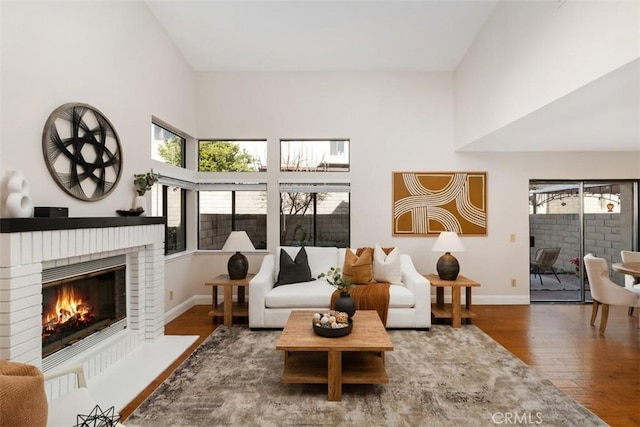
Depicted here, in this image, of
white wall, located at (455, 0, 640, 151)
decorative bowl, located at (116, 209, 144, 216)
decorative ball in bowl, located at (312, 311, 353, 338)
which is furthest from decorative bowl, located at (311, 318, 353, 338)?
white wall, located at (455, 0, 640, 151)

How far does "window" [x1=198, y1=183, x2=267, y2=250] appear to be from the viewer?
5109mm

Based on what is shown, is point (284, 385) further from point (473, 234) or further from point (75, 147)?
point (473, 234)

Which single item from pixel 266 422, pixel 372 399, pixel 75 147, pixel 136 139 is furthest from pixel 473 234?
pixel 75 147

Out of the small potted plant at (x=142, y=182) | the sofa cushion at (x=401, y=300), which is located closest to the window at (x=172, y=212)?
the small potted plant at (x=142, y=182)

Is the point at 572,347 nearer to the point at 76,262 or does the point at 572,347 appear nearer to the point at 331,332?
the point at 331,332

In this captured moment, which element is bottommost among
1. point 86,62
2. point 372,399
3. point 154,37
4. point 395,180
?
point 372,399

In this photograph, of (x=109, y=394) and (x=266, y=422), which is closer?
(x=266, y=422)

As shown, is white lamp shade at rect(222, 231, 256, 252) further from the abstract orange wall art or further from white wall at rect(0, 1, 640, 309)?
the abstract orange wall art

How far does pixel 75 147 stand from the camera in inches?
103

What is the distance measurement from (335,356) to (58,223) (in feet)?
6.85

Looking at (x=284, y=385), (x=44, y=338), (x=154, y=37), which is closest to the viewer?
(x=44, y=338)

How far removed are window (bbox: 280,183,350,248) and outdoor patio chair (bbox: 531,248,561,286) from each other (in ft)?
9.21

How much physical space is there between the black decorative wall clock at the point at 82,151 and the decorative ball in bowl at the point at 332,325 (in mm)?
2121

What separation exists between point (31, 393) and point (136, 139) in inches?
111
